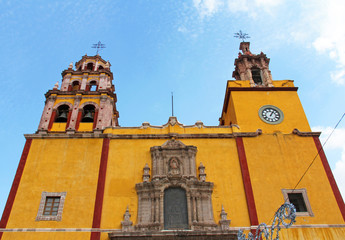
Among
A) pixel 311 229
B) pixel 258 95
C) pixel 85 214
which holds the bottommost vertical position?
pixel 311 229

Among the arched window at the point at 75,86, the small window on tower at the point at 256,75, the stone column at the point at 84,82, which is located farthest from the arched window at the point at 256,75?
the arched window at the point at 75,86

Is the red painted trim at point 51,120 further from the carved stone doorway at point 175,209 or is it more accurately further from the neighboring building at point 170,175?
the carved stone doorway at point 175,209

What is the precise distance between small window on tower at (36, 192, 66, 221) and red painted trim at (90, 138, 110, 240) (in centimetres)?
160

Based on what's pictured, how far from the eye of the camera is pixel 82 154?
17359mm

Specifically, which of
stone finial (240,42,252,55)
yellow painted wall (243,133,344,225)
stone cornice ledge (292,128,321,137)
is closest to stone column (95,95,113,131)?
yellow painted wall (243,133,344,225)

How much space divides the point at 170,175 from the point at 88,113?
22.2ft

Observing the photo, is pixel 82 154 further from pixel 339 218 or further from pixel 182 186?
pixel 339 218

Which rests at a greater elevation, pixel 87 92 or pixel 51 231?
pixel 87 92

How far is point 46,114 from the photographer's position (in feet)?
63.4

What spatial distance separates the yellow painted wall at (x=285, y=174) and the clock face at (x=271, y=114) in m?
1.09

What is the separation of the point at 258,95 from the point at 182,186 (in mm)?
7866

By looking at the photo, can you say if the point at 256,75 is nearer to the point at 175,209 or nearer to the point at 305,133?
the point at 305,133

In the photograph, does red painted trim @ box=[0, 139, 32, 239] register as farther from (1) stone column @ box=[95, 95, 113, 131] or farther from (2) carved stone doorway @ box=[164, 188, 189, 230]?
(2) carved stone doorway @ box=[164, 188, 189, 230]

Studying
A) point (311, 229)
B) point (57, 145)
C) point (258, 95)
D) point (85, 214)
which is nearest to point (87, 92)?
point (57, 145)
